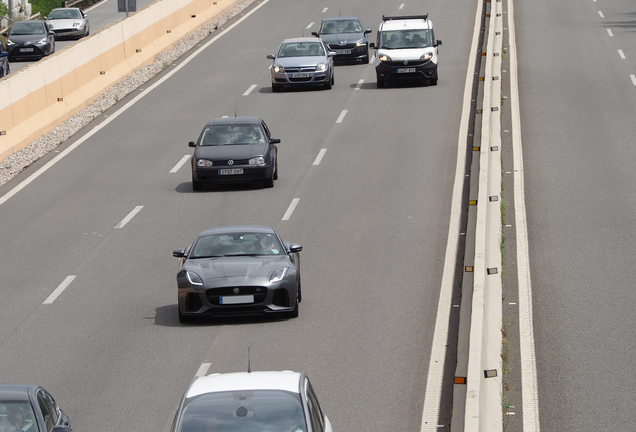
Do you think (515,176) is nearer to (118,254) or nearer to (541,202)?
(541,202)

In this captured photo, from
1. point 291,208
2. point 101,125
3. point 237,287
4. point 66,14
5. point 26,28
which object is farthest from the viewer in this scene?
point 66,14

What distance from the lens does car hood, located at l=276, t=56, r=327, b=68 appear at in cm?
3416

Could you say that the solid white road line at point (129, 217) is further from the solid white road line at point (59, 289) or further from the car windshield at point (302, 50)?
the car windshield at point (302, 50)

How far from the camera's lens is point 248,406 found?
24.3 ft

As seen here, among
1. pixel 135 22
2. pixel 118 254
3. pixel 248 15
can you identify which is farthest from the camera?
pixel 248 15

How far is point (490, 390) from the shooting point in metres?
10.2

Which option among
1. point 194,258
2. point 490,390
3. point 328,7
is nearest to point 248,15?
point 328,7

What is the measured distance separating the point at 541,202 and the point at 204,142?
24.9 feet

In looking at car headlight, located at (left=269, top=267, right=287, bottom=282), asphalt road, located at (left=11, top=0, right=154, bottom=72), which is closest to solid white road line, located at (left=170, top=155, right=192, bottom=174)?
car headlight, located at (left=269, top=267, right=287, bottom=282)

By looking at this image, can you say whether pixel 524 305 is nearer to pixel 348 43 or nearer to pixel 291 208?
pixel 291 208

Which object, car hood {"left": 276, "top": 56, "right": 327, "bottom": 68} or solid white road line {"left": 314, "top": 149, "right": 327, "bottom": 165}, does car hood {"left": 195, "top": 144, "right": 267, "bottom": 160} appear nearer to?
solid white road line {"left": 314, "top": 149, "right": 327, "bottom": 165}

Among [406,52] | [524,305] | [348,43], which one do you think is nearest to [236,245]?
[524,305]

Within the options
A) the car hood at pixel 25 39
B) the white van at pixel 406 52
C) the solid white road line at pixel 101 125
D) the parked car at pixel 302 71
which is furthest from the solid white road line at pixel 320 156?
the car hood at pixel 25 39

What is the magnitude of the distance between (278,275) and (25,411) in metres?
6.63
